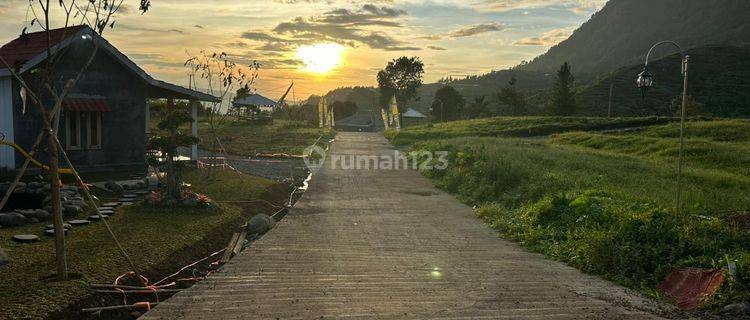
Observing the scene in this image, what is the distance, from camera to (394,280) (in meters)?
7.13

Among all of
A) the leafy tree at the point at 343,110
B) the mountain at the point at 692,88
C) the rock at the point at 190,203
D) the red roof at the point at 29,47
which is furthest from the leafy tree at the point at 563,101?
the rock at the point at 190,203

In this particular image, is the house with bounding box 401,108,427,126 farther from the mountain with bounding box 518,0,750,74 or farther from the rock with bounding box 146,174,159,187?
the rock with bounding box 146,174,159,187

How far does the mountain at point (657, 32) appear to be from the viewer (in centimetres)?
13662

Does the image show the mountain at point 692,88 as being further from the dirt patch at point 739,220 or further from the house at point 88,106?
the house at point 88,106

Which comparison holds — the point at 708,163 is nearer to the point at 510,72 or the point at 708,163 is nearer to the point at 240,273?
the point at 240,273

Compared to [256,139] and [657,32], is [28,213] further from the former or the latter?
[657,32]

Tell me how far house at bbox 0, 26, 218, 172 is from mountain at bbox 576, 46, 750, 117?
51.5 meters

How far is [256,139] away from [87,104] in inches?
886

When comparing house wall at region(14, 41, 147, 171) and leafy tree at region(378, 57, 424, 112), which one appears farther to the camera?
Answer: leafy tree at region(378, 57, 424, 112)

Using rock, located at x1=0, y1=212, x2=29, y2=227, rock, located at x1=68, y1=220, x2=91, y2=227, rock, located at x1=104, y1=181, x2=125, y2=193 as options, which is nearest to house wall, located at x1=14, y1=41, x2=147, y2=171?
rock, located at x1=104, y1=181, x2=125, y2=193

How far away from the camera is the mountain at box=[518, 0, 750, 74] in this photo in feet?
448

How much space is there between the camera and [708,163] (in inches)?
810

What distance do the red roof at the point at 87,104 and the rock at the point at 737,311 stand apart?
14.7 meters

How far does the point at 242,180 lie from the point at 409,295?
1151cm
